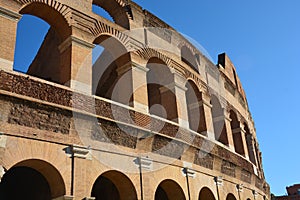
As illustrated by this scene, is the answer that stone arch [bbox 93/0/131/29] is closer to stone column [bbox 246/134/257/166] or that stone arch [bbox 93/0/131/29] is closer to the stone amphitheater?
the stone amphitheater

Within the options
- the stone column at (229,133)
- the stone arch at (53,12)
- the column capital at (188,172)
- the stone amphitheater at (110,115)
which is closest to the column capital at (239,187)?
the stone amphitheater at (110,115)

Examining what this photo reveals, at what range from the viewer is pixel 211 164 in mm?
12055

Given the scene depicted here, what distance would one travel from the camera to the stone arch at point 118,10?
38.1 ft

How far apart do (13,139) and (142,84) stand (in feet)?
14.8

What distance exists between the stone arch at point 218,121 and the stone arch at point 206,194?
3.14 m

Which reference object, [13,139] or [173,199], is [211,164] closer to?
[173,199]

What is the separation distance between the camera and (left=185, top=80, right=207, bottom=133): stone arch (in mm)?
13266

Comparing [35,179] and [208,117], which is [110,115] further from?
[208,117]

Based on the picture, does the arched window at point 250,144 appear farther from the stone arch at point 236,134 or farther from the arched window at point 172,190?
the arched window at point 172,190

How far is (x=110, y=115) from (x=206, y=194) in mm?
4789

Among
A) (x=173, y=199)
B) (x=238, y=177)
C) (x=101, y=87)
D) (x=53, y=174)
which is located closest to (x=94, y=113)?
(x=53, y=174)

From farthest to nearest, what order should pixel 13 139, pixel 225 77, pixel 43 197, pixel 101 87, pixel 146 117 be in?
pixel 225 77 → pixel 101 87 → pixel 146 117 → pixel 43 197 → pixel 13 139

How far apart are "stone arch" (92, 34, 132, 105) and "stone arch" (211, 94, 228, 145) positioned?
A: 4.62 meters

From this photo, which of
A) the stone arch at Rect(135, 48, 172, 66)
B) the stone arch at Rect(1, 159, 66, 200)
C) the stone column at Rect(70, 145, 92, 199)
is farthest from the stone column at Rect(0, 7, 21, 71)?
the stone arch at Rect(135, 48, 172, 66)
